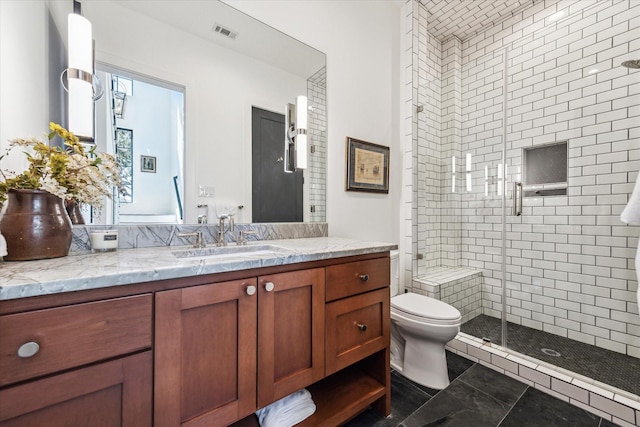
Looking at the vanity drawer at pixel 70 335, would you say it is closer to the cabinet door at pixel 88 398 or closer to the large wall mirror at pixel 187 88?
the cabinet door at pixel 88 398

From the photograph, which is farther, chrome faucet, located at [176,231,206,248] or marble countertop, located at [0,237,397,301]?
chrome faucet, located at [176,231,206,248]

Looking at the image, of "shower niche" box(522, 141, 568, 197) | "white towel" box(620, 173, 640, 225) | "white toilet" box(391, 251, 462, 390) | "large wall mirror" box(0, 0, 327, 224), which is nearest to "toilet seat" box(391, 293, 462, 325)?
"white toilet" box(391, 251, 462, 390)

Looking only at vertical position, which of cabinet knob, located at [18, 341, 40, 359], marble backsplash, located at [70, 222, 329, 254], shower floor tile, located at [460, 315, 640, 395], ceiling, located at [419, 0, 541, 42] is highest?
ceiling, located at [419, 0, 541, 42]

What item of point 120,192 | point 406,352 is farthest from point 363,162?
point 120,192

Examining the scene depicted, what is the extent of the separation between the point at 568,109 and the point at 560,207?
803 millimetres

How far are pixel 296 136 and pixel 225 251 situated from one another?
862 millimetres

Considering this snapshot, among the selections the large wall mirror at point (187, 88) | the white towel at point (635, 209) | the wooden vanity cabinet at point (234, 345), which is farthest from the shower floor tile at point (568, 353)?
the large wall mirror at point (187, 88)

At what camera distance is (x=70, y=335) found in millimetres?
622

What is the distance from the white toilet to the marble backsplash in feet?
2.71

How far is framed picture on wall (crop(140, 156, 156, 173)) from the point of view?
1251 millimetres

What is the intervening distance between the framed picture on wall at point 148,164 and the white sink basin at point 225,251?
441 mm

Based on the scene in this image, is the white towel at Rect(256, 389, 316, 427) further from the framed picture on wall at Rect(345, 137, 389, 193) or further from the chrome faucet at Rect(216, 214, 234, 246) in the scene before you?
the framed picture on wall at Rect(345, 137, 389, 193)

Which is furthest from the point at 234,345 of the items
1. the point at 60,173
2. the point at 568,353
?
the point at 568,353

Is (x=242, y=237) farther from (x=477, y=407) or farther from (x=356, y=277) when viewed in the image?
(x=477, y=407)
